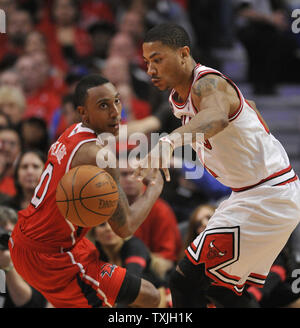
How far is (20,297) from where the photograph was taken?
4.95 m

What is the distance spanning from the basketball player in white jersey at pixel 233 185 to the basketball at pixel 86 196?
655 mm

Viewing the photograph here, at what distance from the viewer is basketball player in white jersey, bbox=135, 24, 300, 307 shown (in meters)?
3.93

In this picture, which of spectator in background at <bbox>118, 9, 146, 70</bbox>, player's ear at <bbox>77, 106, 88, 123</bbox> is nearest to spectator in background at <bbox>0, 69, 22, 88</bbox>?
spectator in background at <bbox>118, 9, 146, 70</bbox>

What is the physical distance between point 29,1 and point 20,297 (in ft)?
21.9

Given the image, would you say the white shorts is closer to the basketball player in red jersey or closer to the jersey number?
the basketball player in red jersey

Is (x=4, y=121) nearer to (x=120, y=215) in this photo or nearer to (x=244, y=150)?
(x=120, y=215)

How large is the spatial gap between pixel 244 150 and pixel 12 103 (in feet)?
15.0

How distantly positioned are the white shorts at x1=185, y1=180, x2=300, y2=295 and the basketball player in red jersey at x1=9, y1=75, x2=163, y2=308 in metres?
0.46

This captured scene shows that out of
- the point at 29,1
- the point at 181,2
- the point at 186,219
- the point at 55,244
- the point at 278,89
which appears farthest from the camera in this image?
the point at 29,1

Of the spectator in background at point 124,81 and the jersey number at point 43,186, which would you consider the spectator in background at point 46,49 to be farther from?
the jersey number at point 43,186

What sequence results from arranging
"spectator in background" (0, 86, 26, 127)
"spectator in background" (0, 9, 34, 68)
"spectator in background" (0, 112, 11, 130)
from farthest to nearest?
"spectator in background" (0, 9, 34, 68), "spectator in background" (0, 86, 26, 127), "spectator in background" (0, 112, 11, 130)

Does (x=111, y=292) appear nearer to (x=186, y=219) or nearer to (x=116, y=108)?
(x=116, y=108)

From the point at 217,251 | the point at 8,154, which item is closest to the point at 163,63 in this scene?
the point at 217,251

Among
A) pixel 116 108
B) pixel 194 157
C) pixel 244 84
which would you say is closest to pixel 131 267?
pixel 116 108
